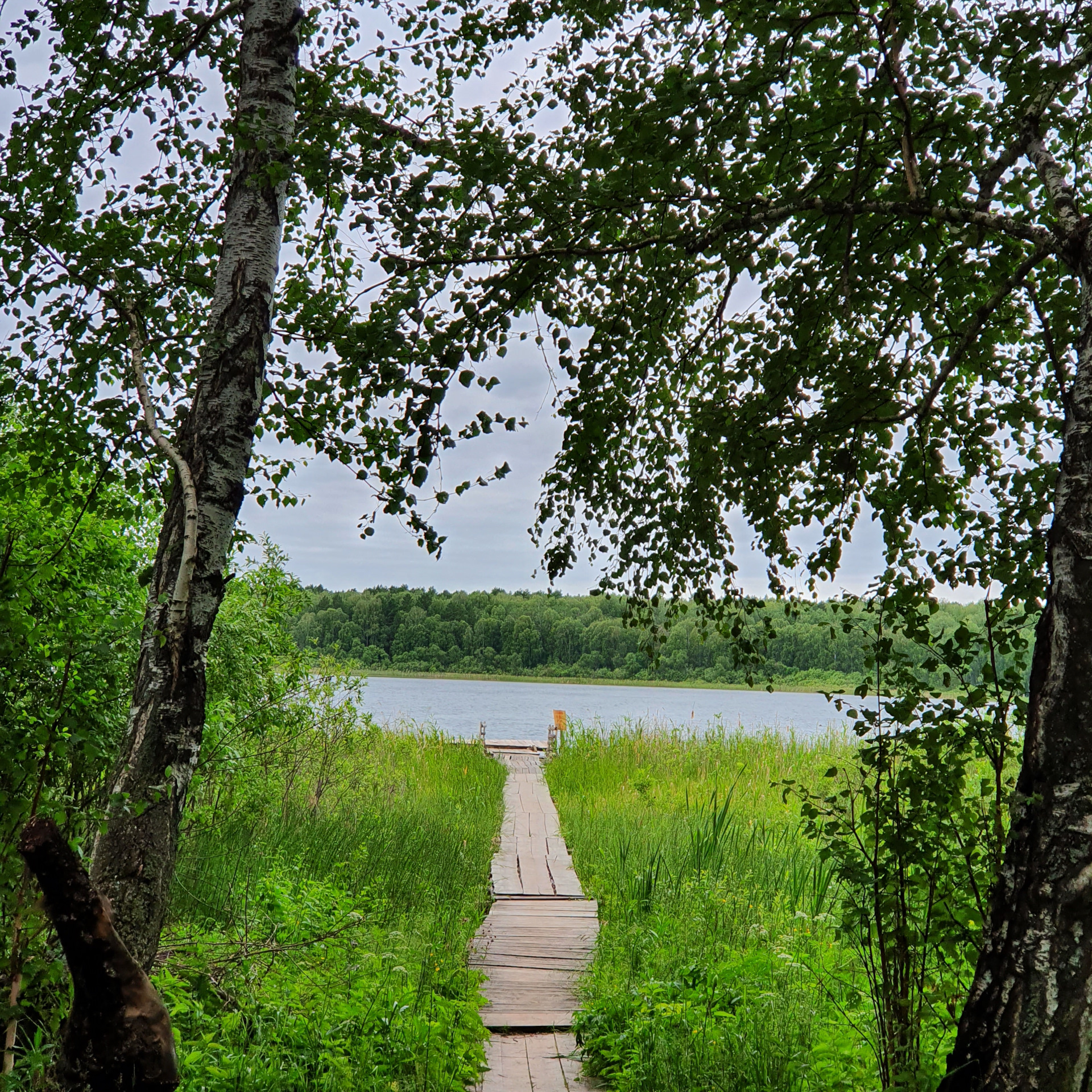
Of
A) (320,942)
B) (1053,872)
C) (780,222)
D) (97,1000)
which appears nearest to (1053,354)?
(780,222)

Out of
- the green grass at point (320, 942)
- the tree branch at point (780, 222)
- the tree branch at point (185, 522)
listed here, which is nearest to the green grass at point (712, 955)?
the green grass at point (320, 942)

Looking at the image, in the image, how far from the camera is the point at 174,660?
2.71 m

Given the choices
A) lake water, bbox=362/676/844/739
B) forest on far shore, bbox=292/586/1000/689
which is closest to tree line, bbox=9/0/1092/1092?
lake water, bbox=362/676/844/739

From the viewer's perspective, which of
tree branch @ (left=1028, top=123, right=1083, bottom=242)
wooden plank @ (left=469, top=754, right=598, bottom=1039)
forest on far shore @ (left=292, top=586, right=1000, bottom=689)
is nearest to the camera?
tree branch @ (left=1028, top=123, right=1083, bottom=242)

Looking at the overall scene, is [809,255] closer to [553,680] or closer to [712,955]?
[712,955]

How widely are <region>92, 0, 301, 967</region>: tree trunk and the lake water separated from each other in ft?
31.1

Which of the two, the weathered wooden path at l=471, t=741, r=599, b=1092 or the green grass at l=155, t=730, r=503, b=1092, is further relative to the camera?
the weathered wooden path at l=471, t=741, r=599, b=1092

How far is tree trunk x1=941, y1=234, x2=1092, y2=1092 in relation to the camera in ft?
5.99

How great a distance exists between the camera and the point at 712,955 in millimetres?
4508

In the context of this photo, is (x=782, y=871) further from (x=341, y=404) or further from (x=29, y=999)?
(x=29, y=999)

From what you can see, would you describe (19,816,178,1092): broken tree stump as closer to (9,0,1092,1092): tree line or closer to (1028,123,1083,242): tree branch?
(9,0,1092,1092): tree line

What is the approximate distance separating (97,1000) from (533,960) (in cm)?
328

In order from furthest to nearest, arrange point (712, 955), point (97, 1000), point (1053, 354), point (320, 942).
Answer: point (712, 955) < point (320, 942) < point (1053, 354) < point (97, 1000)

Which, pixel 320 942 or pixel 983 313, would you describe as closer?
pixel 983 313
